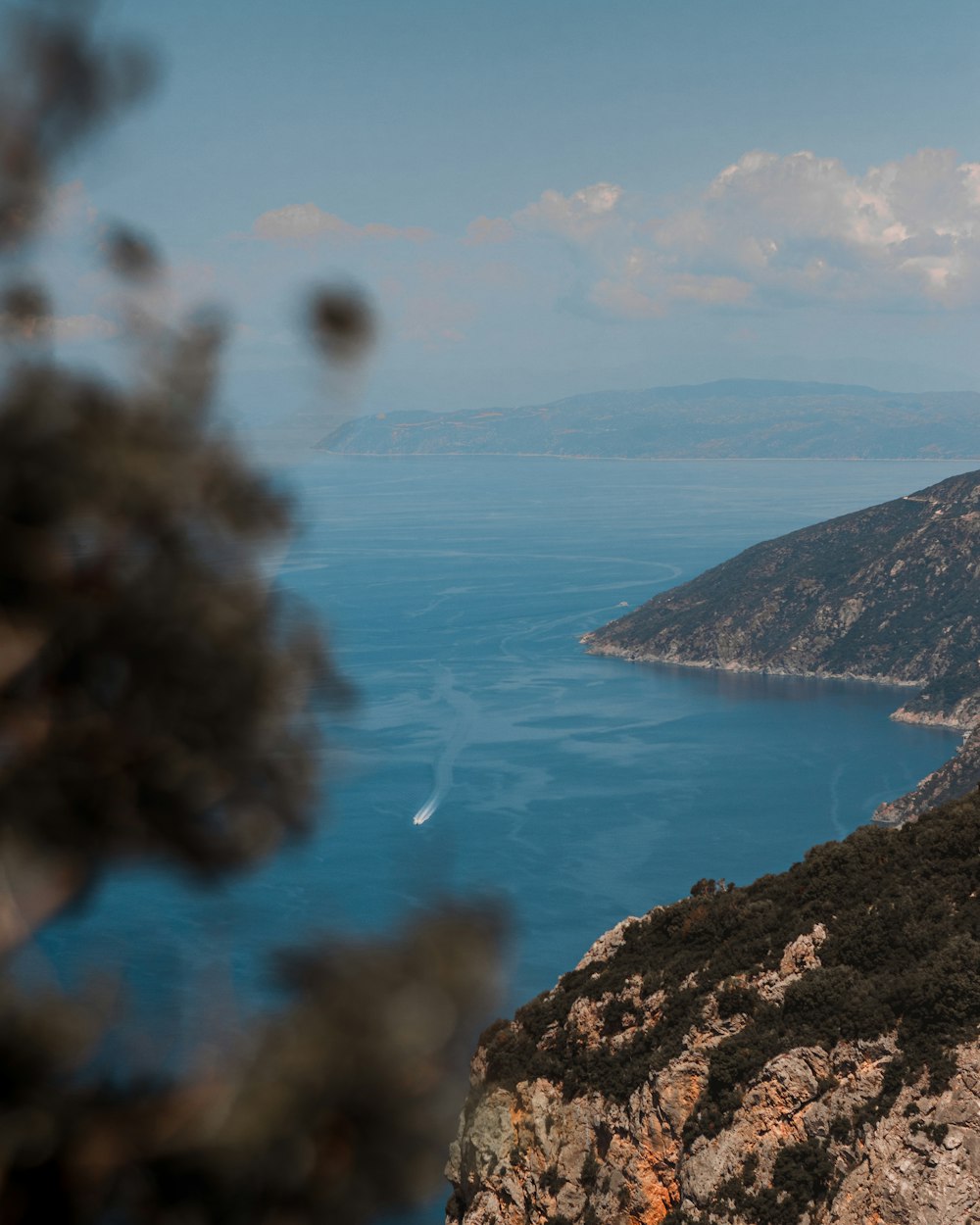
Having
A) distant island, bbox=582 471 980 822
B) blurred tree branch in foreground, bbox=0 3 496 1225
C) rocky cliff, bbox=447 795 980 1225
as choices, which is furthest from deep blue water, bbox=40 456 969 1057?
rocky cliff, bbox=447 795 980 1225

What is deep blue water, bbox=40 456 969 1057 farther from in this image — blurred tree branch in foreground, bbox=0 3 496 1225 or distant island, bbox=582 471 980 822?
distant island, bbox=582 471 980 822

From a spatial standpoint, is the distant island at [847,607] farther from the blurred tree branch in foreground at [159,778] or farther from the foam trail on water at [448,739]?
the blurred tree branch in foreground at [159,778]

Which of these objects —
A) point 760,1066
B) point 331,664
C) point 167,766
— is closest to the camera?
point 167,766

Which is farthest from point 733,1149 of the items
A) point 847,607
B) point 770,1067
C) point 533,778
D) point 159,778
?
point 847,607

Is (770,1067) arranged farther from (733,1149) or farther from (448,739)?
(448,739)

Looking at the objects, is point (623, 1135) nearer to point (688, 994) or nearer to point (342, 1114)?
point (688, 994)

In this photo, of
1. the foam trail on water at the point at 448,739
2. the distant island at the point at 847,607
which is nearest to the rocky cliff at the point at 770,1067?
the foam trail on water at the point at 448,739

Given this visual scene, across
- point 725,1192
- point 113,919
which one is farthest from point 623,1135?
point 113,919
